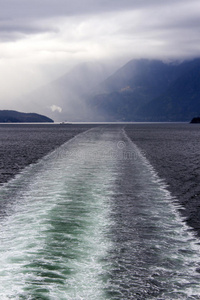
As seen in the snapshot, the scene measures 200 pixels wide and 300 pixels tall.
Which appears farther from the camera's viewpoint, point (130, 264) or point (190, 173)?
point (190, 173)

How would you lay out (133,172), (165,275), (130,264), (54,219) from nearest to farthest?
(165,275) → (130,264) → (54,219) → (133,172)

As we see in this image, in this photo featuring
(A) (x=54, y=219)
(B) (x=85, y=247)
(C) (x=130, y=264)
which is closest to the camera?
(C) (x=130, y=264)

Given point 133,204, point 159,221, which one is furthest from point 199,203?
point 159,221

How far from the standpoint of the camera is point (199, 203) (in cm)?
2259

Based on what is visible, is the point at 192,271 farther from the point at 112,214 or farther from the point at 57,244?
the point at 112,214

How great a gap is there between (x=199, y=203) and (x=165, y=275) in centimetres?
1180

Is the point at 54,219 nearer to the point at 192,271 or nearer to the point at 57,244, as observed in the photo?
the point at 57,244

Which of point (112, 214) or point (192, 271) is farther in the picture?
point (112, 214)

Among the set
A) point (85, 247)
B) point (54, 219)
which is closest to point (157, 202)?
point (54, 219)

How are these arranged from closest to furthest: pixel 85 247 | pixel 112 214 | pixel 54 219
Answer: pixel 85 247 → pixel 54 219 → pixel 112 214

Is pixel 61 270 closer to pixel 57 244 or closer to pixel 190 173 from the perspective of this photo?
pixel 57 244

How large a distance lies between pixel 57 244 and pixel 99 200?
344 inches

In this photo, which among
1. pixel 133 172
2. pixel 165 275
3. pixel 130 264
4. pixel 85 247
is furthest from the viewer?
pixel 133 172

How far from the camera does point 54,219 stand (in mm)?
17812
